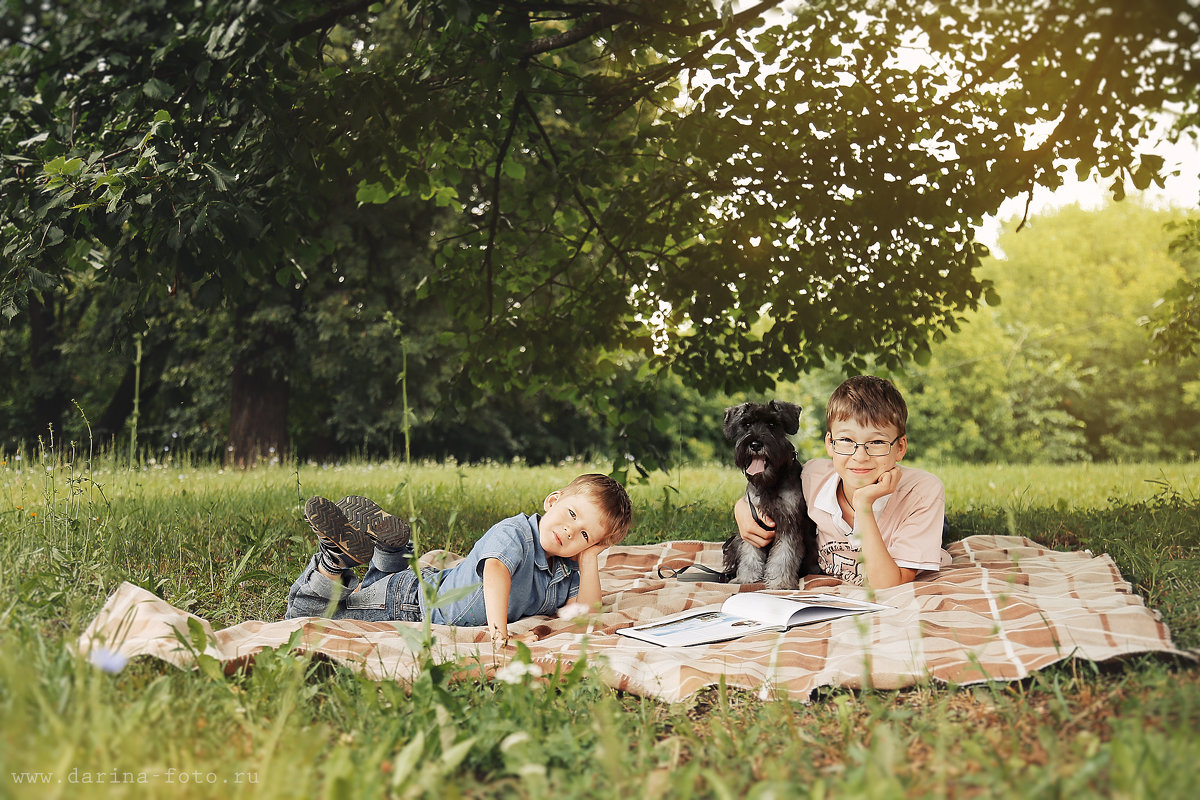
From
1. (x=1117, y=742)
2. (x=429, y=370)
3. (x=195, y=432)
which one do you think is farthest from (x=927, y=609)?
(x=195, y=432)

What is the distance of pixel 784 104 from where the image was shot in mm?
5242

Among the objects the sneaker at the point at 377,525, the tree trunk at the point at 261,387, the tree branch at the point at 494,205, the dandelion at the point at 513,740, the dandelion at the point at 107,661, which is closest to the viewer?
the dandelion at the point at 513,740

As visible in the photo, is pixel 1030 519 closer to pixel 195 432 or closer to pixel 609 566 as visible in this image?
pixel 609 566

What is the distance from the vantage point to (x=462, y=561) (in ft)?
11.7

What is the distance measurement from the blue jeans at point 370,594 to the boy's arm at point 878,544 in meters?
1.90

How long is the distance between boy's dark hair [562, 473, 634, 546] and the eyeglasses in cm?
105

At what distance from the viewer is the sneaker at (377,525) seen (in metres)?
3.57

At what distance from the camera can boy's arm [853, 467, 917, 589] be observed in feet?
12.1

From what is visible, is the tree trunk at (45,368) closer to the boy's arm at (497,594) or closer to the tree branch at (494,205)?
the tree branch at (494,205)

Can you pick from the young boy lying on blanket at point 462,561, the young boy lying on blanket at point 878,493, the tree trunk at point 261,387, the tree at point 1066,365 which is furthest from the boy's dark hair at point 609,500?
the tree at point 1066,365

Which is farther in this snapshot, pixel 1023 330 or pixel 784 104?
pixel 1023 330

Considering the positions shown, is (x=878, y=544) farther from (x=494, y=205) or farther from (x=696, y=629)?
(x=494, y=205)

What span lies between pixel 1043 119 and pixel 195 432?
15620mm

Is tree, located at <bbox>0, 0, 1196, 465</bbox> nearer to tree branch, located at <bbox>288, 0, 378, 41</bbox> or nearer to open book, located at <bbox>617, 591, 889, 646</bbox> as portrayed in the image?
tree branch, located at <bbox>288, 0, 378, 41</bbox>
